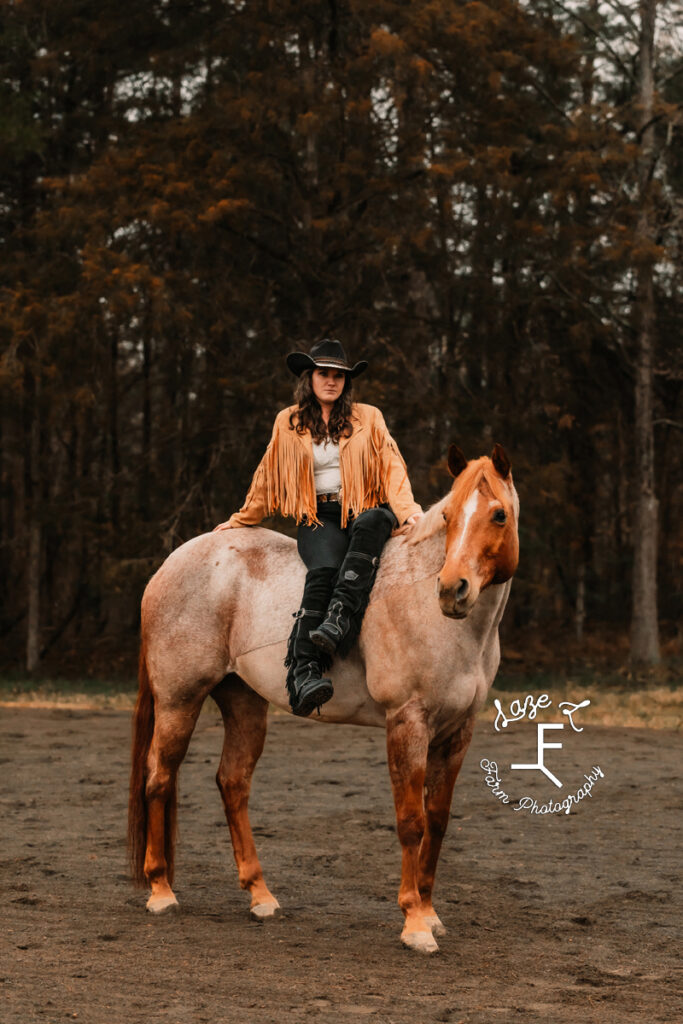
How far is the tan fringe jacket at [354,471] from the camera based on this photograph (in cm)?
557

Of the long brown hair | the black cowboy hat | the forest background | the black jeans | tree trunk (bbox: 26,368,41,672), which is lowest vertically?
tree trunk (bbox: 26,368,41,672)

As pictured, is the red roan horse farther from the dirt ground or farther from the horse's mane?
the dirt ground

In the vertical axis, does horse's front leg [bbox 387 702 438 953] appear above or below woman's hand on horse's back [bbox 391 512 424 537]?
below

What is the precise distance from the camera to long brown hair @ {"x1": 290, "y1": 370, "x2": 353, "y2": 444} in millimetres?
5656

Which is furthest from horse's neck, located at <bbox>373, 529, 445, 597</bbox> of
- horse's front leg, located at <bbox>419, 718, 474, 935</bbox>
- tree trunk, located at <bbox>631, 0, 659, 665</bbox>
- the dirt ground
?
tree trunk, located at <bbox>631, 0, 659, 665</bbox>

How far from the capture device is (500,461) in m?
4.91

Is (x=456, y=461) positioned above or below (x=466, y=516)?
above

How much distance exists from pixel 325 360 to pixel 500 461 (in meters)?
1.17

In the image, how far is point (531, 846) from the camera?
741 cm

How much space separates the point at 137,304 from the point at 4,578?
27.9ft

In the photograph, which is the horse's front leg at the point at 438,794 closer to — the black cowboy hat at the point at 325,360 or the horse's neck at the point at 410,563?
the horse's neck at the point at 410,563

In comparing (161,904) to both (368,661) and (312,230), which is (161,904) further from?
(312,230)

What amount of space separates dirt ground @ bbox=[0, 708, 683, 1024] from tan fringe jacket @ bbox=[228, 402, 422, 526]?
6.45 feet

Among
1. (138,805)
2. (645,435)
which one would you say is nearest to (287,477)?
(138,805)
